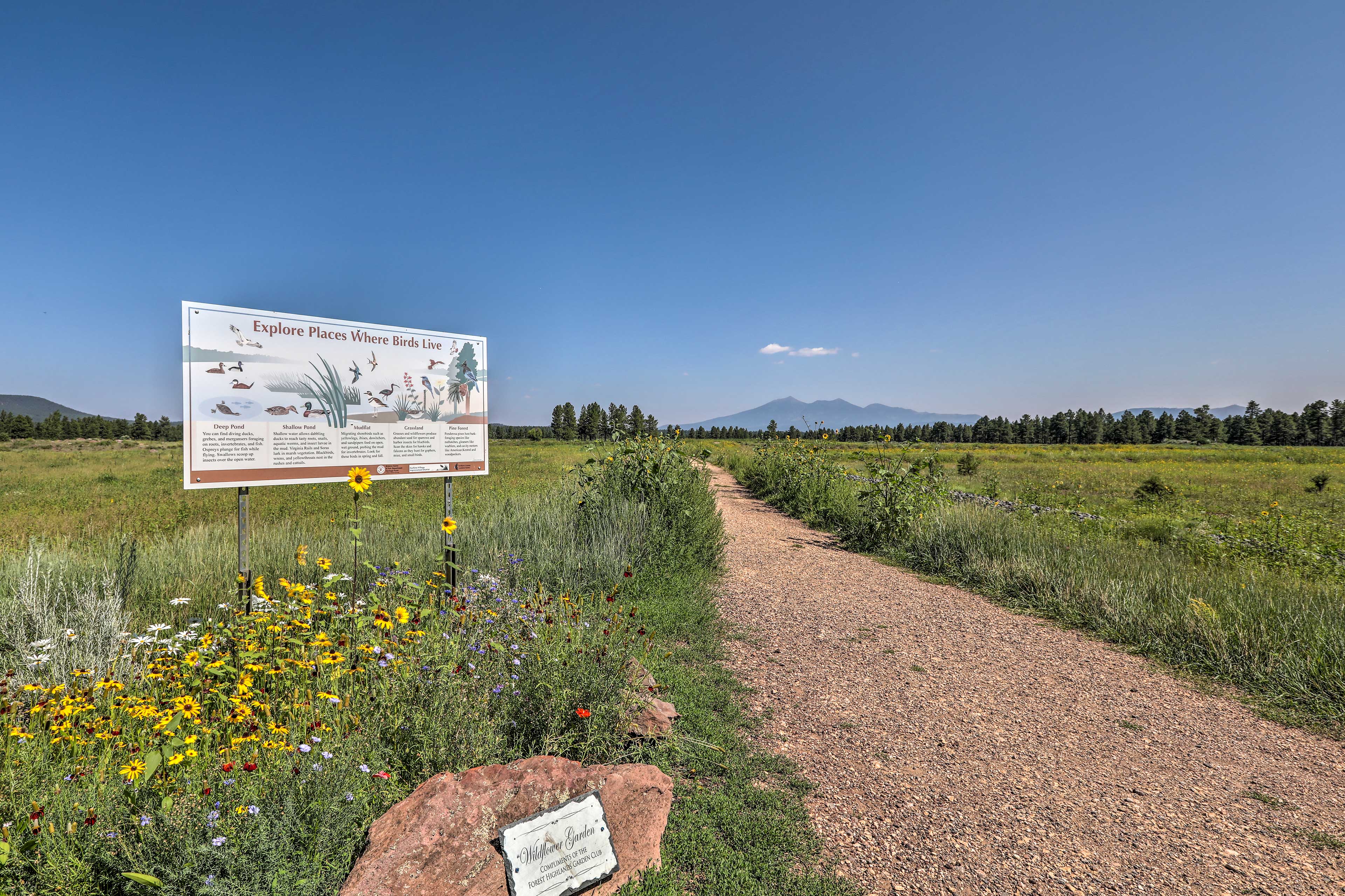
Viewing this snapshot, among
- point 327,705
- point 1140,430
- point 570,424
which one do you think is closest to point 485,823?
point 327,705

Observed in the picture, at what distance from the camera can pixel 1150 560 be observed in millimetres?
7000

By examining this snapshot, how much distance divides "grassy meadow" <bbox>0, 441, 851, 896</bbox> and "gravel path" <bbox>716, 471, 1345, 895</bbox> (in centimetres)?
42

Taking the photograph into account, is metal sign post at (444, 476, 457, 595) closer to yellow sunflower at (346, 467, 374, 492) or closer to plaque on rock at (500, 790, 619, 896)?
yellow sunflower at (346, 467, 374, 492)

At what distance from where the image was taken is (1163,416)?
3391 inches

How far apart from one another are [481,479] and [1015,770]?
1851 centimetres

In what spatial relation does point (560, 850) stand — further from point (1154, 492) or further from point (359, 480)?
point (1154, 492)

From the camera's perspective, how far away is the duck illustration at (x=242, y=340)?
4387 millimetres

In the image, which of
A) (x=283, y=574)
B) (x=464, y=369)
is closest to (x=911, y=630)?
(x=464, y=369)

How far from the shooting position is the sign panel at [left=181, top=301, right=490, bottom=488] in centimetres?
428

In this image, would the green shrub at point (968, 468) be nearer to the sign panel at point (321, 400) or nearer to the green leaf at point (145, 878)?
the sign panel at point (321, 400)

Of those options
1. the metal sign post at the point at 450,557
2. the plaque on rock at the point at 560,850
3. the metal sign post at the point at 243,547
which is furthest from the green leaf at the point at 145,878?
the metal sign post at the point at 243,547

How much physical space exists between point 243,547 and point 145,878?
3.73 m

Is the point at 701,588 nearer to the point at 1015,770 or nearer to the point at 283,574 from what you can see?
the point at 1015,770

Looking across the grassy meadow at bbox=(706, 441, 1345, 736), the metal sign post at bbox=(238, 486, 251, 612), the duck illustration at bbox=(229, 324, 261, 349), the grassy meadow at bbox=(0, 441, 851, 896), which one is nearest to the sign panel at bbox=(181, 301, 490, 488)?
the duck illustration at bbox=(229, 324, 261, 349)
